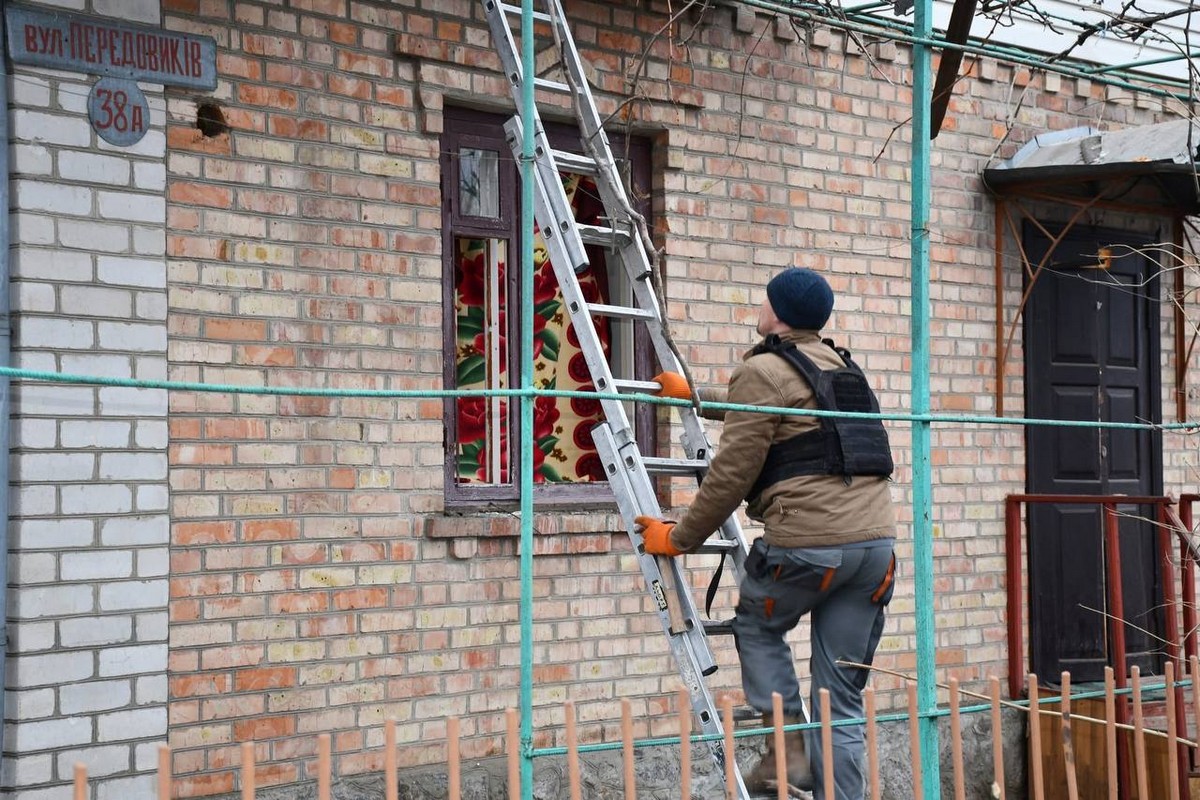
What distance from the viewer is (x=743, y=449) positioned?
13.4ft

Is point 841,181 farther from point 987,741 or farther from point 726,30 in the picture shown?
point 987,741

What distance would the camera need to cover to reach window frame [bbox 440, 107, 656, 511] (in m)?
5.48

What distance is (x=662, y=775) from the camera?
5.73 meters

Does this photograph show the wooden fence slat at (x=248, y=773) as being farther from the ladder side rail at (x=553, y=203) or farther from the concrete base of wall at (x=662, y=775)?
the concrete base of wall at (x=662, y=775)

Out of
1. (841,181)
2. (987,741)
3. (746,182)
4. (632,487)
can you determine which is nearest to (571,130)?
(746,182)

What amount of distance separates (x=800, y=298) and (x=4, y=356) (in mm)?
2239

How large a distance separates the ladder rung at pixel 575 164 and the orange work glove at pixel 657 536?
3.72ft

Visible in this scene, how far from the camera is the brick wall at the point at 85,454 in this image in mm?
4352

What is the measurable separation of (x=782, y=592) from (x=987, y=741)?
3064mm

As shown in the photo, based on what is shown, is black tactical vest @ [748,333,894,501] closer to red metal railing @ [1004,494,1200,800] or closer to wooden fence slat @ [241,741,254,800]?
wooden fence slat @ [241,741,254,800]

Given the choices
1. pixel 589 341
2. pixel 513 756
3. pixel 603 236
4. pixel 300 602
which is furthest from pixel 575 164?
pixel 513 756

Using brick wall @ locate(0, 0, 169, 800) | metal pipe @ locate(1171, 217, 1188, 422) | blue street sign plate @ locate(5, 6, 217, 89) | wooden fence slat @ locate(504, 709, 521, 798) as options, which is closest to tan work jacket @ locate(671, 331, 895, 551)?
wooden fence slat @ locate(504, 709, 521, 798)

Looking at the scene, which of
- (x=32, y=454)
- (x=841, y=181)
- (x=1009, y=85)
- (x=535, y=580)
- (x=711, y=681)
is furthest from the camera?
(x=1009, y=85)

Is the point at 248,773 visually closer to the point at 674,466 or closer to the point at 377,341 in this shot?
the point at 674,466
